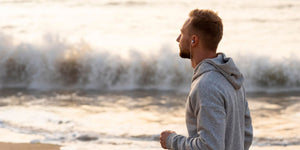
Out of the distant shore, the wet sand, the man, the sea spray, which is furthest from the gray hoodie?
the sea spray

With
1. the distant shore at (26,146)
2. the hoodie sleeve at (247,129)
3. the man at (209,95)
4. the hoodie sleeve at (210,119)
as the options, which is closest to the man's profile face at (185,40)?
the man at (209,95)

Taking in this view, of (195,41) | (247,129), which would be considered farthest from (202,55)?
(247,129)

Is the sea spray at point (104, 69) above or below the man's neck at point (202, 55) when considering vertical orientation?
below

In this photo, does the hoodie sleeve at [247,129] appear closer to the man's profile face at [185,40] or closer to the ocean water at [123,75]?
the man's profile face at [185,40]

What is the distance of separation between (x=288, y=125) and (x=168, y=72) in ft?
13.0

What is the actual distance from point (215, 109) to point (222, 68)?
207 mm

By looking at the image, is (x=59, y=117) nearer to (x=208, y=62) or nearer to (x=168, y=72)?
(x=168, y=72)

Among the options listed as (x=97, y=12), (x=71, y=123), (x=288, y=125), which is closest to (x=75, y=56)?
(x=71, y=123)

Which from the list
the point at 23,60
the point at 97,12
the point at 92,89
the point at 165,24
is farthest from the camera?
the point at 97,12

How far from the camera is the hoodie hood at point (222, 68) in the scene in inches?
86.9

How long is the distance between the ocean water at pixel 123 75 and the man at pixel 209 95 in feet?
10.5

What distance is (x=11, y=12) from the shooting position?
63.0 feet

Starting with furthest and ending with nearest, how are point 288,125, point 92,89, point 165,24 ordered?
point 165,24 → point 92,89 → point 288,125

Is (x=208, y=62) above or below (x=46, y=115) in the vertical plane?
above
